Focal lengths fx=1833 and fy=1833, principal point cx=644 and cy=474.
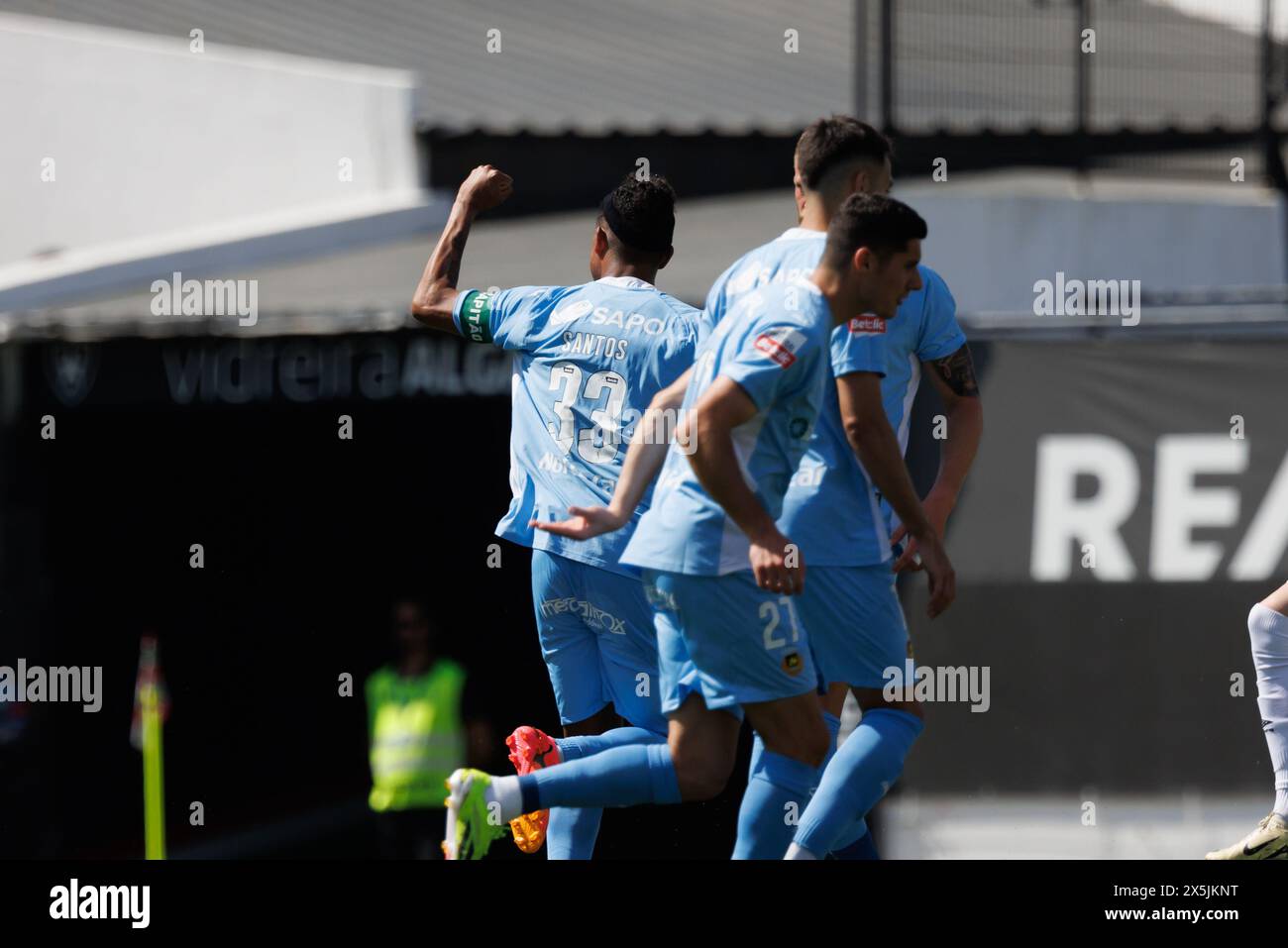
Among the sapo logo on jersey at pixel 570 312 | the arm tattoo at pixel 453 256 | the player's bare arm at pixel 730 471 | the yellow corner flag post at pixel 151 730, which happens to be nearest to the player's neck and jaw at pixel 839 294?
the player's bare arm at pixel 730 471

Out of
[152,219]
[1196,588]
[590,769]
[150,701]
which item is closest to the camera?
[590,769]

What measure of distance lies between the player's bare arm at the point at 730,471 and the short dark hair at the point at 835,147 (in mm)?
851

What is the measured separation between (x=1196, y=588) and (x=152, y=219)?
7.78 m

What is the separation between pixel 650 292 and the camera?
17.1ft

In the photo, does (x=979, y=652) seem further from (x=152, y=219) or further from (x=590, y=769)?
(x=152, y=219)

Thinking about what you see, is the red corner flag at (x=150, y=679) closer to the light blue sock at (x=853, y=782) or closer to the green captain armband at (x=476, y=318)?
the green captain armband at (x=476, y=318)

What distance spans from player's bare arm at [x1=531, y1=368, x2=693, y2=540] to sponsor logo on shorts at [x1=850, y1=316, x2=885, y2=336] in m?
0.44

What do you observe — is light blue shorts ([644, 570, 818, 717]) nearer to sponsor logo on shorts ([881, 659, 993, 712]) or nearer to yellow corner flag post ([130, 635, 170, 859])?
sponsor logo on shorts ([881, 659, 993, 712])

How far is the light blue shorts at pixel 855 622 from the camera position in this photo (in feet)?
15.6

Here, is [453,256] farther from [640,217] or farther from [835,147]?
[835,147]

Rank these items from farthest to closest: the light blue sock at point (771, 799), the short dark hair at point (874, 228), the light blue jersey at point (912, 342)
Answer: the light blue jersey at point (912, 342) → the light blue sock at point (771, 799) → the short dark hair at point (874, 228)

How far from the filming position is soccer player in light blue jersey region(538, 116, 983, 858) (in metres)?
4.65

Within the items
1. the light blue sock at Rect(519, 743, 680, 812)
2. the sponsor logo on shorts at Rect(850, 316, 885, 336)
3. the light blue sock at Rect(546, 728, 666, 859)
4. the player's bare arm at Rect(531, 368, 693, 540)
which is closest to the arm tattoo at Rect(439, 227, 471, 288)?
the player's bare arm at Rect(531, 368, 693, 540)
